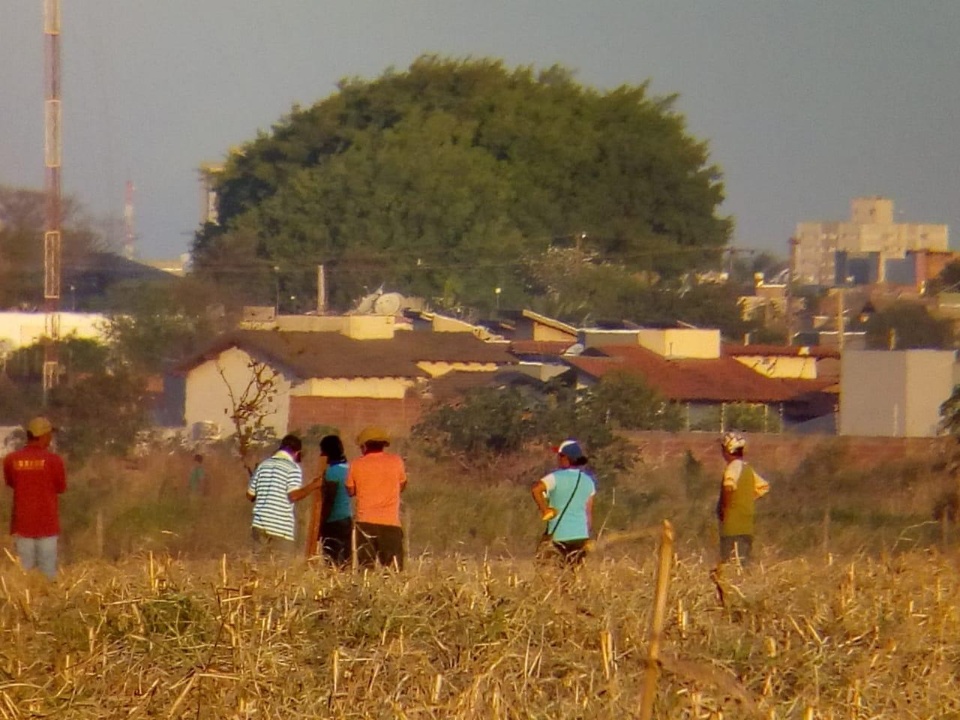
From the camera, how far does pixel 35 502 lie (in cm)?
952

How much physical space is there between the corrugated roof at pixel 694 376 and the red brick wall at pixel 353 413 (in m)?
3.82

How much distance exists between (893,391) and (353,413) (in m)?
10.2

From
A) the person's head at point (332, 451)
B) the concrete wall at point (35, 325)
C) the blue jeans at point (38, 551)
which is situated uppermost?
the concrete wall at point (35, 325)

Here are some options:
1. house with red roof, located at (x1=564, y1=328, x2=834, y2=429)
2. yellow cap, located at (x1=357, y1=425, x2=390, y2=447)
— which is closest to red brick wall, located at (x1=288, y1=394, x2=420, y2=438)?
Result: house with red roof, located at (x1=564, y1=328, x2=834, y2=429)

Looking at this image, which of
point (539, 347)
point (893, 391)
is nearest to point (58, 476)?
point (893, 391)

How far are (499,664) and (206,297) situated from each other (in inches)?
1441

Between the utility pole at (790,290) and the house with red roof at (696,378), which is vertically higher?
the utility pole at (790,290)

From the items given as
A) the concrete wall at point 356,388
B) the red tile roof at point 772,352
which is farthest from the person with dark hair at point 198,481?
the red tile roof at point 772,352

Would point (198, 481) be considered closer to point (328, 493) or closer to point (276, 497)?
point (276, 497)

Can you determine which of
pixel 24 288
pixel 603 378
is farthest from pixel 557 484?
pixel 24 288

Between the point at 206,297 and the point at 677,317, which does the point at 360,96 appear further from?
the point at 206,297

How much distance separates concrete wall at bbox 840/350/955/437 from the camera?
29.0 m

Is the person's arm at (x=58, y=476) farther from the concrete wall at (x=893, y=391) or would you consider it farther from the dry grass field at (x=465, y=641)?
the concrete wall at (x=893, y=391)

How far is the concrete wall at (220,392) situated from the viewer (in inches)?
1273
